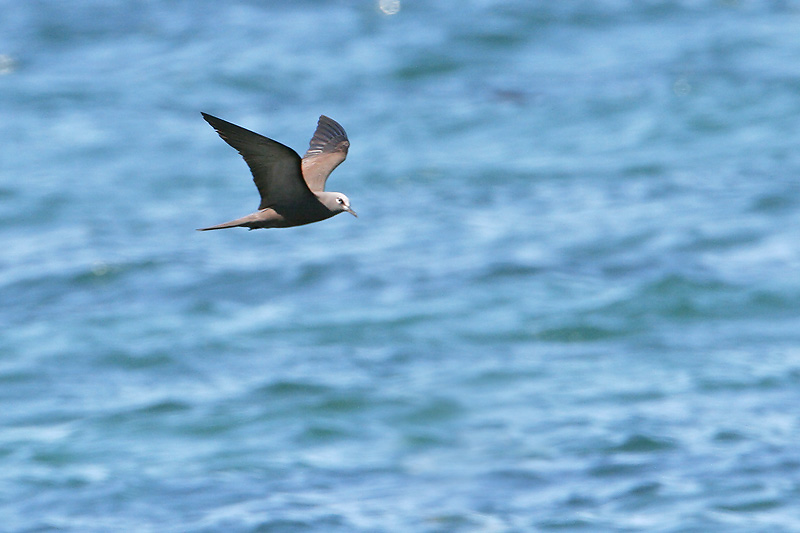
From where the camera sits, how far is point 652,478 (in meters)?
14.6

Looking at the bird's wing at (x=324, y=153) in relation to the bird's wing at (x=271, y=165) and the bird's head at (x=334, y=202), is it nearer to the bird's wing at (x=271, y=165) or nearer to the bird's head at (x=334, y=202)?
the bird's head at (x=334, y=202)

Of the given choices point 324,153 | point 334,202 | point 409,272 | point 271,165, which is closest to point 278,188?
point 271,165

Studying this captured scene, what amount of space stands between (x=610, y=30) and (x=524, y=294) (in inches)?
387

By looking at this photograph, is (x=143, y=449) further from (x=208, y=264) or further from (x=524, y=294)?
(x=524, y=294)

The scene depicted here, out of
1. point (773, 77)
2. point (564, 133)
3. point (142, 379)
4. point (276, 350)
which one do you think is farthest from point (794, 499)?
point (773, 77)

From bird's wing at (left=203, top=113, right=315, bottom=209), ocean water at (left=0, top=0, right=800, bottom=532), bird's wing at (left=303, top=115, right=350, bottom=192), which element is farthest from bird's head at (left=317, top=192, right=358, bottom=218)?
ocean water at (left=0, top=0, right=800, bottom=532)

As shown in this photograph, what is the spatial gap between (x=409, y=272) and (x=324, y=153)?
1194 cm

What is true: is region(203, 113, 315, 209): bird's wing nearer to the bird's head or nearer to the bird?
the bird

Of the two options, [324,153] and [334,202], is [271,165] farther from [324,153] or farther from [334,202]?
[324,153]

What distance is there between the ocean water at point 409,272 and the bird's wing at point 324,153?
6.24m

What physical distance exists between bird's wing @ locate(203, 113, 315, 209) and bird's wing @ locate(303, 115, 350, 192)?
0.78 meters

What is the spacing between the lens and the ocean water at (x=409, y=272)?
14961mm

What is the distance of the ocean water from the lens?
1496cm

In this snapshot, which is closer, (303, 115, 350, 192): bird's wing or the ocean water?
(303, 115, 350, 192): bird's wing
